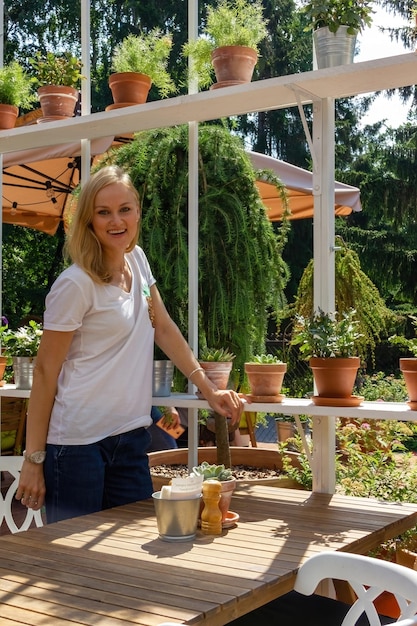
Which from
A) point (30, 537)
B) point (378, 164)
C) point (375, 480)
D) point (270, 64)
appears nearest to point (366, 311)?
point (375, 480)

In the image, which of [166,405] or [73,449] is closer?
[73,449]

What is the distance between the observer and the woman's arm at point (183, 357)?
2.38m

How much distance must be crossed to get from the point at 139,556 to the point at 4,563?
30 cm

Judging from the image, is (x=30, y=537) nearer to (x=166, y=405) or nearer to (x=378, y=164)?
(x=166, y=405)

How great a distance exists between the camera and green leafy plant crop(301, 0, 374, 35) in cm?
224

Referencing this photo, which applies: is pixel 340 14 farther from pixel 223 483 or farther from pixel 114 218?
pixel 223 483

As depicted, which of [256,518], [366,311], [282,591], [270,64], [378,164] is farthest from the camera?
[378,164]

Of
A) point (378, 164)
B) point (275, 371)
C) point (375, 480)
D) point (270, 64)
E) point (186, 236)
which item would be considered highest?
point (270, 64)

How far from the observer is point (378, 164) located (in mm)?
12461

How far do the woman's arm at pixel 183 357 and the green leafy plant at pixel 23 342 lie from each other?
0.78 metres

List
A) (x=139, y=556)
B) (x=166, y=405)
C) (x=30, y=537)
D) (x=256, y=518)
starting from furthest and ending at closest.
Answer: (x=166, y=405), (x=256, y=518), (x=30, y=537), (x=139, y=556)

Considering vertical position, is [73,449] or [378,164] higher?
[378,164]

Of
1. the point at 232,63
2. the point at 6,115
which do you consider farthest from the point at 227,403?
the point at 6,115

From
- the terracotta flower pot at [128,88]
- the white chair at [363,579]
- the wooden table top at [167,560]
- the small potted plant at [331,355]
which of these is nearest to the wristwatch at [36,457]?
the wooden table top at [167,560]
